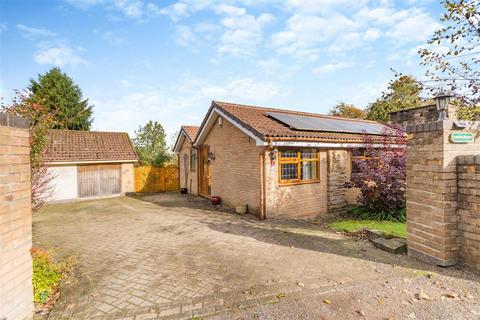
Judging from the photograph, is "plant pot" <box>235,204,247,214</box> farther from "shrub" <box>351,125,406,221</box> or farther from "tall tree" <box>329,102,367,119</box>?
"tall tree" <box>329,102,367,119</box>

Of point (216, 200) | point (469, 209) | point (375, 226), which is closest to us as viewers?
point (469, 209)

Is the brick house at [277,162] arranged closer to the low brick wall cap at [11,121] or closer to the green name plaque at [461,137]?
the green name plaque at [461,137]

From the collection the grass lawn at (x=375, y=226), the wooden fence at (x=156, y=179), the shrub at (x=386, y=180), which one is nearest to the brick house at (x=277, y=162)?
the shrub at (x=386, y=180)

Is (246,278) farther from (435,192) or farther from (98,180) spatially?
(98,180)

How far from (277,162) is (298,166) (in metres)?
1.10

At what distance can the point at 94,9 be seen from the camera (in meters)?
7.63

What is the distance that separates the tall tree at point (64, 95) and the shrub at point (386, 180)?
30.1 m

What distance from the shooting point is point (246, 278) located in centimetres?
452

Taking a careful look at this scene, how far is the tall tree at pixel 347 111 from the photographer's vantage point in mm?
32906

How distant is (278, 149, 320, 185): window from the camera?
9688mm

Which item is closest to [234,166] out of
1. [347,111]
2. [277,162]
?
[277,162]

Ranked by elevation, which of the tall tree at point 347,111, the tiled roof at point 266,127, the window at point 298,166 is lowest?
the window at point 298,166

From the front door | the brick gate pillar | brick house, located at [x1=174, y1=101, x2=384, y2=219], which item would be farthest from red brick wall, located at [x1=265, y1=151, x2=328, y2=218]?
the front door

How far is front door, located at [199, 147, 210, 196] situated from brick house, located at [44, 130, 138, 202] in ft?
16.8
